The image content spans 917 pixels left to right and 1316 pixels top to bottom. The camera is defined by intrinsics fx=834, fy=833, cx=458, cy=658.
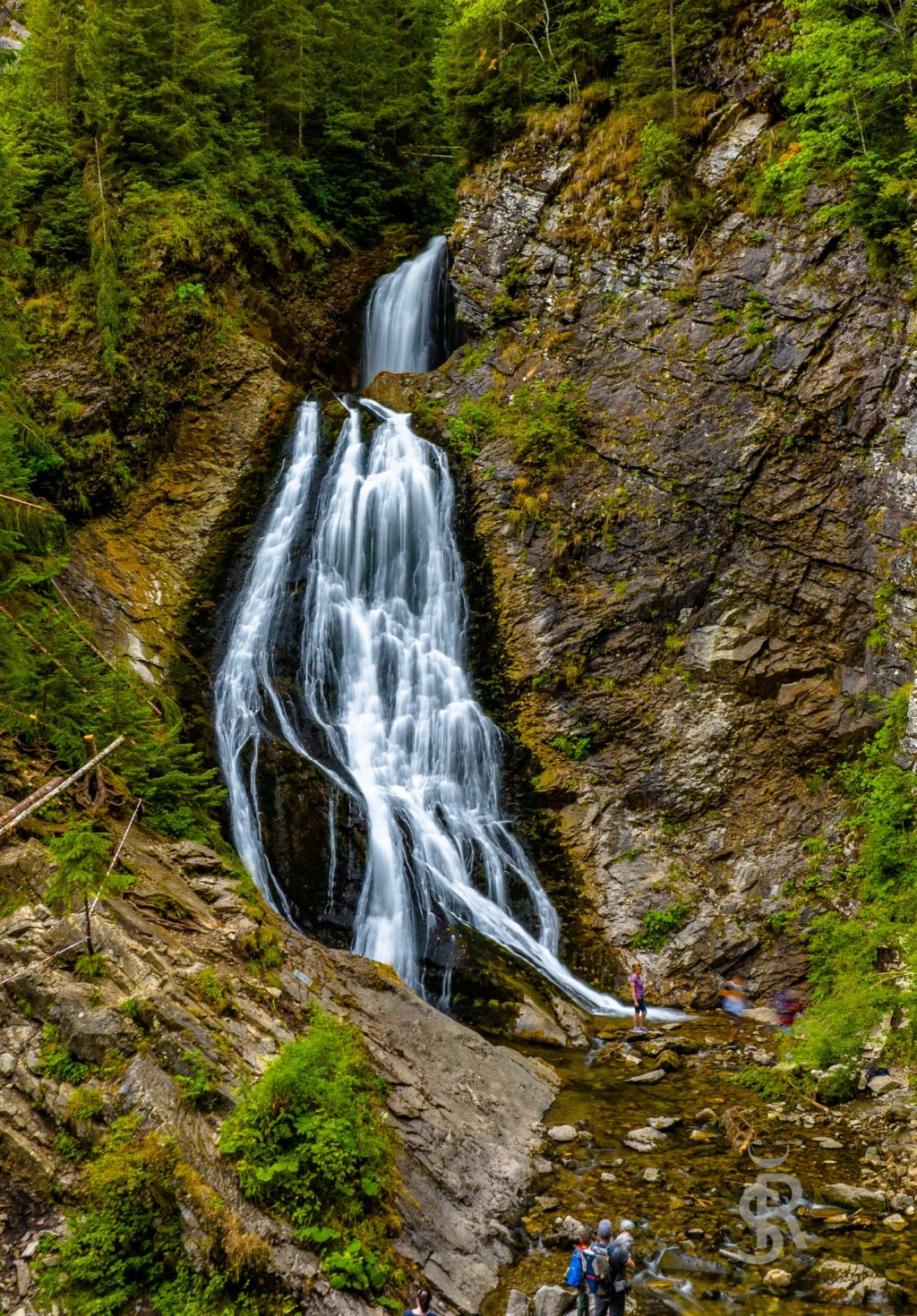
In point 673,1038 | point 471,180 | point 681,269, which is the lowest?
point 673,1038

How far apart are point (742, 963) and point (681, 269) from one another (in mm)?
13718

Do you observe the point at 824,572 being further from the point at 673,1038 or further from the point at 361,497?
the point at 361,497

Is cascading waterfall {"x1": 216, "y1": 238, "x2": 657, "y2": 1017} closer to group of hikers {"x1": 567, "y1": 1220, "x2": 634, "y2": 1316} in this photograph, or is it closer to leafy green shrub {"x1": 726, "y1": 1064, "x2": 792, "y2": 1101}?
leafy green shrub {"x1": 726, "y1": 1064, "x2": 792, "y2": 1101}

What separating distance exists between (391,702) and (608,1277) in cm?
1065

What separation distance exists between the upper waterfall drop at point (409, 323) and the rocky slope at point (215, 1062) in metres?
17.5

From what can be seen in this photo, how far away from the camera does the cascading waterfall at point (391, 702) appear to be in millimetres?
12359

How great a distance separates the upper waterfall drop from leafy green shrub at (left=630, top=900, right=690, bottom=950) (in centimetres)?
1606

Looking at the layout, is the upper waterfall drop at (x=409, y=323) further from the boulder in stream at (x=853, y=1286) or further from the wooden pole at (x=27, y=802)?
the boulder in stream at (x=853, y=1286)

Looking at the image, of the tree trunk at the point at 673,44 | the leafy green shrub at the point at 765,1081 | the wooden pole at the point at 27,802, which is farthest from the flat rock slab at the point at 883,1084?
the tree trunk at the point at 673,44

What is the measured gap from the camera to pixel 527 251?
65.9ft

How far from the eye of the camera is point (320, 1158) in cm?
589

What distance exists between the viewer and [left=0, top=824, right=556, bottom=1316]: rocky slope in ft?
18.2

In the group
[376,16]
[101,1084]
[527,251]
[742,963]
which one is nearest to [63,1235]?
[101,1084]

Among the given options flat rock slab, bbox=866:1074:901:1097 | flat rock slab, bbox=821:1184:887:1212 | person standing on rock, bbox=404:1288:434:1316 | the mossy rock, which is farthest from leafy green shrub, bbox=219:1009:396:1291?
flat rock slab, bbox=866:1074:901:1097
